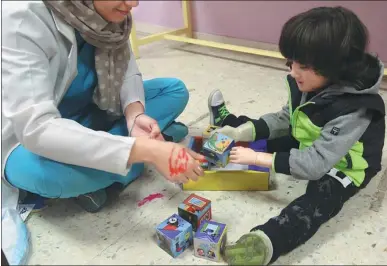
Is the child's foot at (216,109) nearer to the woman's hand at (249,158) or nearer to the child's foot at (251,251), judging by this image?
the woman's hand at (249,158)

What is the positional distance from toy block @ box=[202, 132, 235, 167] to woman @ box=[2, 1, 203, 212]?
88mm

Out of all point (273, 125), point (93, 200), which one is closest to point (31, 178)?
point (93, 200)

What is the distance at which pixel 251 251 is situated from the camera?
3.17 feet

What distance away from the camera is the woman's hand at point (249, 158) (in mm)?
1121

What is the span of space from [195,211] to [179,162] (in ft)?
0.62

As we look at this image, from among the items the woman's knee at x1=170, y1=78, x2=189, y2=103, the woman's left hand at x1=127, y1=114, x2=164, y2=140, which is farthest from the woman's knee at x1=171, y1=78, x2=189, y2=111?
the woman's left hand at x1=127, y1=114, x2=164, y2=140

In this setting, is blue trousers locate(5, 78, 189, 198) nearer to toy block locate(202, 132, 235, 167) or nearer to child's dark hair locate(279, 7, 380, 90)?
toy block locate(202, 132, 235, 167)

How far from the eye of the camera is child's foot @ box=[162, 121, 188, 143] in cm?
143

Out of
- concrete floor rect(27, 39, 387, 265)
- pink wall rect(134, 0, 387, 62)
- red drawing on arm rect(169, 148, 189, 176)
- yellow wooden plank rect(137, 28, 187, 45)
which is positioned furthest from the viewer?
yellow wooden plank rect(137, 28, 187, 45)

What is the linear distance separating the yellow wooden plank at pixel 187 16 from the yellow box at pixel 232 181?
152cm

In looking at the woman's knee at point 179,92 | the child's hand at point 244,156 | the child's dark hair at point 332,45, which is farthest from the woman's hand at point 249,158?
the woman's knee at point 179,92

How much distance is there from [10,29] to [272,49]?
1612 millimetres

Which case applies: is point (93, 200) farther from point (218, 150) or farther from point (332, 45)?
point (332, 45)

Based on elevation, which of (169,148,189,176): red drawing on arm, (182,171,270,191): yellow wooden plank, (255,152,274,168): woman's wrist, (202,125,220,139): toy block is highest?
(169,148,189,176): red drawing on arm
